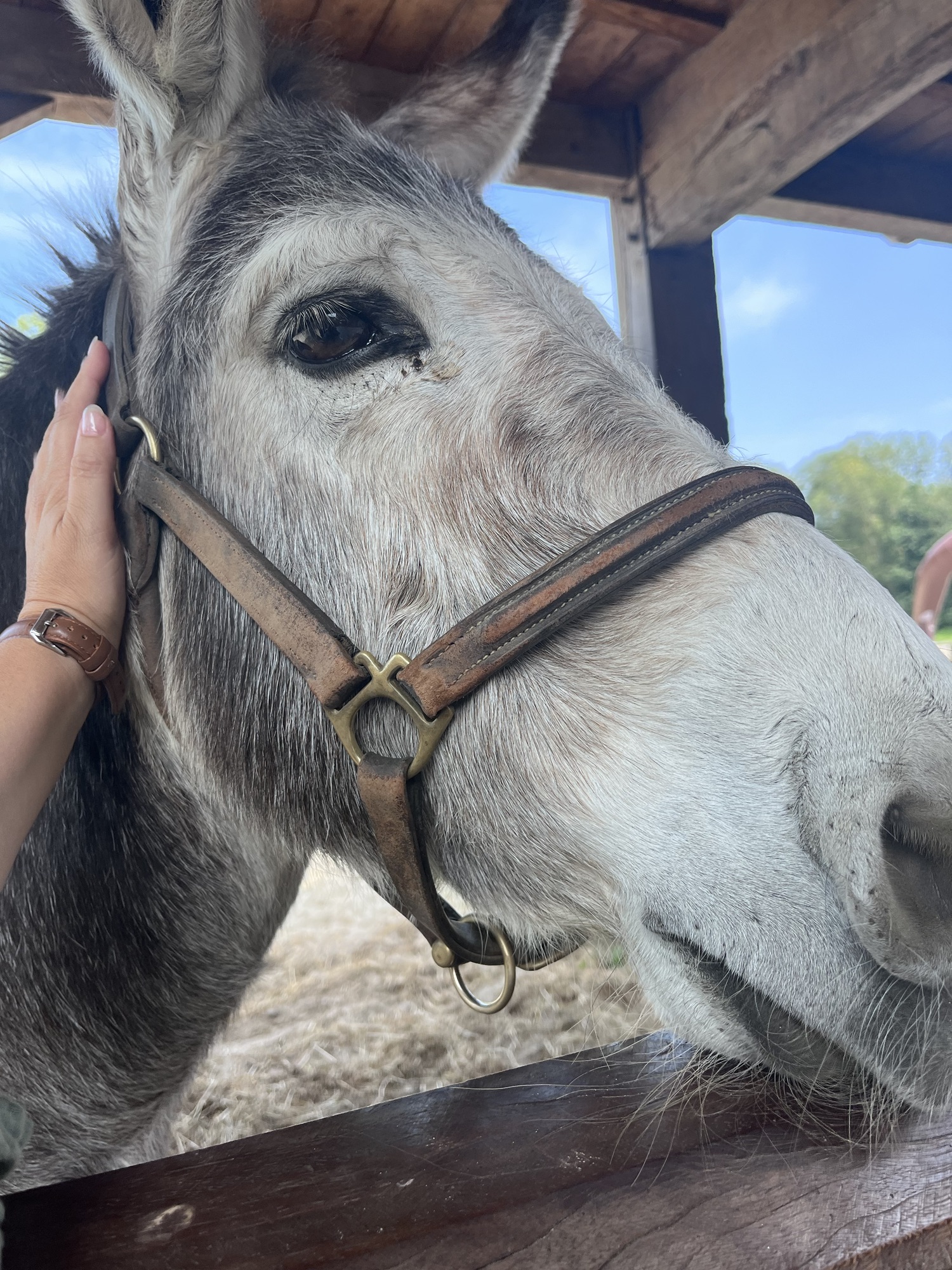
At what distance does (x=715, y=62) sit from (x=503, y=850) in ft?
8.52

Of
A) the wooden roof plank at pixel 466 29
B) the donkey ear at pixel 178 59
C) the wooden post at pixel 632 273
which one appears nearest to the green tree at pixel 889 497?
the wooden post at pixel 632 273

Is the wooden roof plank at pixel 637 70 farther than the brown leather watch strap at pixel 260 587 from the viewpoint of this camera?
Yes

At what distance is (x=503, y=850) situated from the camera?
94 centimetres

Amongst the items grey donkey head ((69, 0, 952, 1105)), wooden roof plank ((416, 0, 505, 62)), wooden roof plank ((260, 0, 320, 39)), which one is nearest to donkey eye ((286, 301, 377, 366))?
grey donkey head ((69, 0, 952, 1105))

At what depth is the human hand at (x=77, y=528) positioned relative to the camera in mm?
1088

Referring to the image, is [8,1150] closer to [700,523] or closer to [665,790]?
[665,790]

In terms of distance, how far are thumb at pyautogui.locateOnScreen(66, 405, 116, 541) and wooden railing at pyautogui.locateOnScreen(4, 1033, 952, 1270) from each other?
0.81 meters

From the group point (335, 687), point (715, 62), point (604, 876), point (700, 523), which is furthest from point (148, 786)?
point (715, 62)

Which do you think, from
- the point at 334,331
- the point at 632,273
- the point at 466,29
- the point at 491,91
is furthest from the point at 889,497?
the point at 334,331

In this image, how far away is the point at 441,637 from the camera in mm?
930

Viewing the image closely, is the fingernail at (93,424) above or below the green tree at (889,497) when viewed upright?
below

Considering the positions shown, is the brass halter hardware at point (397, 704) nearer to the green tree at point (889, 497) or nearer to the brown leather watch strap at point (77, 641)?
the brown leather watch strap at point (77, 641)

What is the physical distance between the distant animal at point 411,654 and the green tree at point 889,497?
312 inches

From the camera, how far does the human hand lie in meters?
1.09
